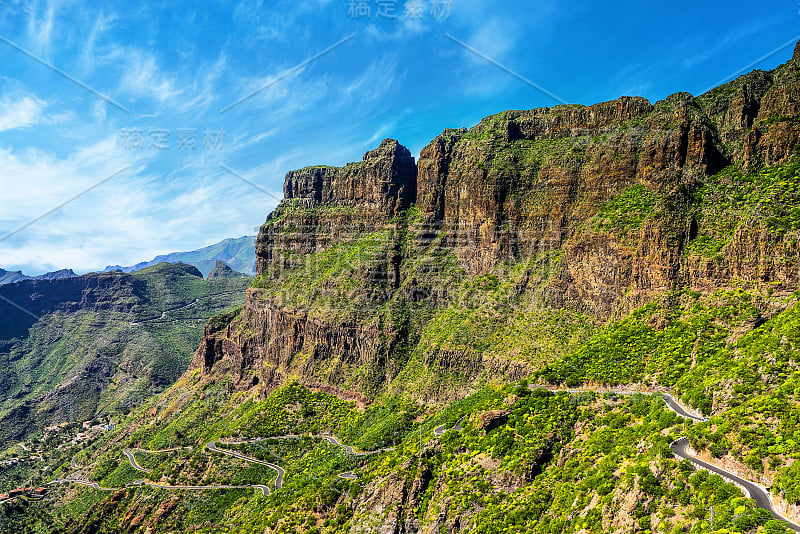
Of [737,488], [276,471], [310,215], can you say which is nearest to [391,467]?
[276,471]

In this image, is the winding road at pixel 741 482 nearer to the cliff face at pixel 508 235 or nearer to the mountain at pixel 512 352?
the mountain at pixel 512 352

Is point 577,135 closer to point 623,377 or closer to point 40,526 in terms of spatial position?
point 623,377

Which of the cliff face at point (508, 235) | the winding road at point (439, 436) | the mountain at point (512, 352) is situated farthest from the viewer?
the cliff face at point (508, 235)

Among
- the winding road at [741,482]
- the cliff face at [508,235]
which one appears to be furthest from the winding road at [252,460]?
the winding road at [741,482]

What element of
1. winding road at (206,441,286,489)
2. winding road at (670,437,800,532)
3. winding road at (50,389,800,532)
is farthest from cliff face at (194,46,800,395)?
winding road at (670,437,800,532)

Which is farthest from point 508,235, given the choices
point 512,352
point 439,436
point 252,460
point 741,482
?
point 252,460

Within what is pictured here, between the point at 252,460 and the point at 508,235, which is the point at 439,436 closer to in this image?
the point at 508,235
